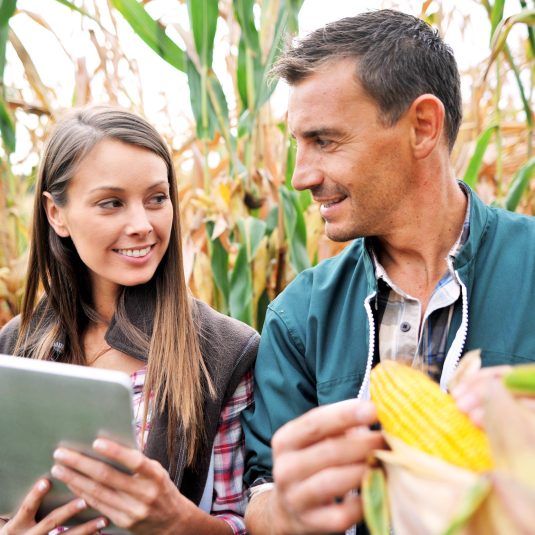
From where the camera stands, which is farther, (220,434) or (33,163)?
(33,163)

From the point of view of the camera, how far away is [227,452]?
4.56ft

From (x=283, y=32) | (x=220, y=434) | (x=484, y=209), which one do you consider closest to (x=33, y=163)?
(x=283, y=32)

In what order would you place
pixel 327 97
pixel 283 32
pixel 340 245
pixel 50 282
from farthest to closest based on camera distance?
pixel 340 245, pixel 283 32, pixel 50 282, pixel 327 97

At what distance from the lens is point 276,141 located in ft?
7.17

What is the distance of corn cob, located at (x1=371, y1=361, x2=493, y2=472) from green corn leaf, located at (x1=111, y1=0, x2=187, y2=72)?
1.32m

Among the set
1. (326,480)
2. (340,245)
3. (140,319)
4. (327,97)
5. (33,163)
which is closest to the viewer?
(326,480)

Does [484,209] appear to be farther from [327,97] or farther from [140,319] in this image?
[140,319]

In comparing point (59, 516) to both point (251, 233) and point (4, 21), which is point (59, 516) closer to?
point (251, 233)

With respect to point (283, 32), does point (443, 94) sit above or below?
below

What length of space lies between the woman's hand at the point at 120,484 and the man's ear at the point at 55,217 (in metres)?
0.58

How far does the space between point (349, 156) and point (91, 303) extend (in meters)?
0.65

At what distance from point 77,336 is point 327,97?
0.71 m

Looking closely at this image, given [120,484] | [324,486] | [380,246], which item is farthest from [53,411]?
[380,246]

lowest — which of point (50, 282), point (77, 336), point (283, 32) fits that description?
point (77, 336)
